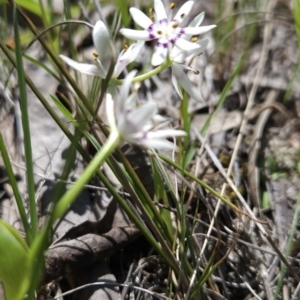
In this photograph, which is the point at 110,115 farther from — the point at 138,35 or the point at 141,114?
the point at 138,35

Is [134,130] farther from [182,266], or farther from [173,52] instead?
[182,266]

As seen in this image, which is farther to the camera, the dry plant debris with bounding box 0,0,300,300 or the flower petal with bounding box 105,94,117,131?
the dry plant debris with bounding box 0,0,300,300

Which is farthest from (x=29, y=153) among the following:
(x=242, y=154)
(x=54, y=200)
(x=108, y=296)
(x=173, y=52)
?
(x=242, y=154)

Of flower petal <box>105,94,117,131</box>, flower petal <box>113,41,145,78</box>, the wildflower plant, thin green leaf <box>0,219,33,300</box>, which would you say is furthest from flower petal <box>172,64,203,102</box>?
thin green leaf <box>0,219,33,300</box>

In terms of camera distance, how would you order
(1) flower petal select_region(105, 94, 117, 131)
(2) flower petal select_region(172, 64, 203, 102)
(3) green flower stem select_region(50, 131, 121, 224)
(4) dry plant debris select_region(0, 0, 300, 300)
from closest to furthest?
(3) green flower stem select_region(50, 131, 121, 224) < (1) flower petal select_region(105, 94, 117, 131) < (2) flower petal select_region(172, 64, 203, 102) < (4) dry plant debris select_region(0, 0, 300, 300)

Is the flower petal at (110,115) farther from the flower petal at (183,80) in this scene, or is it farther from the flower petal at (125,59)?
the flower petal at (183,80)

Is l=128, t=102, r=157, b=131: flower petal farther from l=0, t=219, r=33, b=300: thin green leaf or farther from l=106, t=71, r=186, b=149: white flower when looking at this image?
l=0, t=219, r=33, b=300: thin green leaf

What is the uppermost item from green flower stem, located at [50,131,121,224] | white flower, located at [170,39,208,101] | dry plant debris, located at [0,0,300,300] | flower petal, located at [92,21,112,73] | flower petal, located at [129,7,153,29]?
flower petal, located at [129,7,153,29]

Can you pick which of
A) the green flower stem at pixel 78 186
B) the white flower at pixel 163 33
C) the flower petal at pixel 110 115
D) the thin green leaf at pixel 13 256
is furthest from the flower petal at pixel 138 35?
the thin green leaf at pixel 13 256

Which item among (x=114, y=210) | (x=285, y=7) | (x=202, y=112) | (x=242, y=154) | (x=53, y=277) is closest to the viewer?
(x=53, y=277)

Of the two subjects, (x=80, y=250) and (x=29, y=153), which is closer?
(x=29, y=153)
